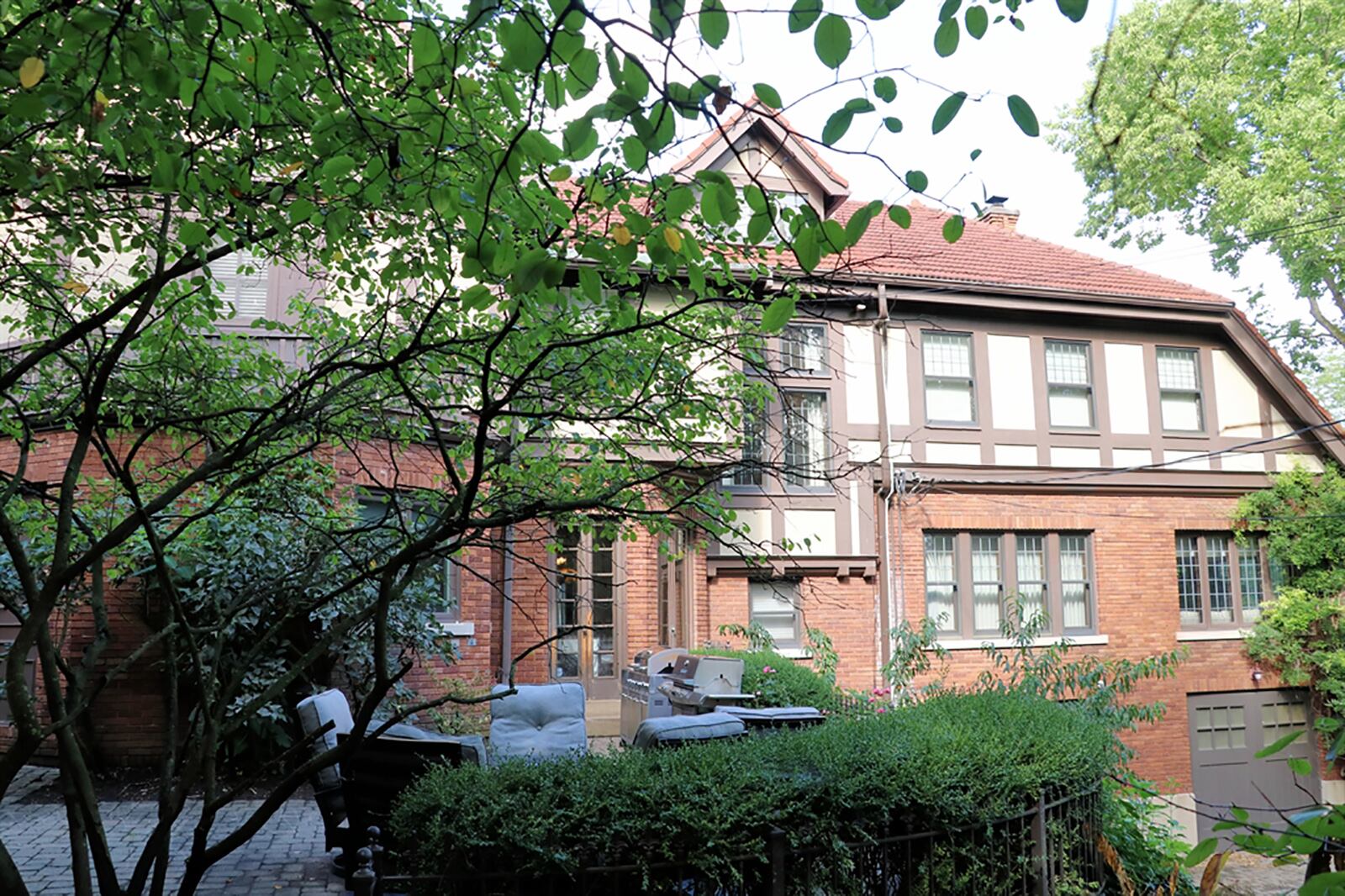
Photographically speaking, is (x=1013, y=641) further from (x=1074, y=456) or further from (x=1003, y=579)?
(x=1074, y=456)

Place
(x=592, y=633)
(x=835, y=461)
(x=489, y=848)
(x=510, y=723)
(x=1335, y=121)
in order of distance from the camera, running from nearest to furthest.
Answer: (x=489, y=848)
(x=510, y=723)
(x=592, y=633)
(x=835, y=461)
(x=1335, y=121)

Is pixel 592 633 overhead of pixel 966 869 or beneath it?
overhead

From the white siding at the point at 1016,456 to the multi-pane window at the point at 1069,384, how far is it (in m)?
0.80

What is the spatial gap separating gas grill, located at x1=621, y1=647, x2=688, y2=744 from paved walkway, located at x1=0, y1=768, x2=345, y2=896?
3809mm

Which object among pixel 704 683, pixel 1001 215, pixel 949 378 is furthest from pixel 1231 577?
pixel 704 683

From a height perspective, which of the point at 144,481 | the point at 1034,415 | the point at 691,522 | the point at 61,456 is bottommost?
the point at 691,522

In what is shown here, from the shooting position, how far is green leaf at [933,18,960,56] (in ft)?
7.89

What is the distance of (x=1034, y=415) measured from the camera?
1805cm

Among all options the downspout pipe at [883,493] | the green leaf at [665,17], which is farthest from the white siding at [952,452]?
the green leaf at [665,17]

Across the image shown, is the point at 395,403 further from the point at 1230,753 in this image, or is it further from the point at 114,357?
the point at 1230,753

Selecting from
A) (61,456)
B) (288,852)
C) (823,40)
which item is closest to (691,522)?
(823,40)

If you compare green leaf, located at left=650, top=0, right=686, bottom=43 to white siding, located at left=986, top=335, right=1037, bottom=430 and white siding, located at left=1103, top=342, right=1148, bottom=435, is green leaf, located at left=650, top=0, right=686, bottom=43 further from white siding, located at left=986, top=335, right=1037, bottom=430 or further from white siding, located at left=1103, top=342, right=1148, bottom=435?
white siding, located at left=1103, top=342, right=1148, bottom=435

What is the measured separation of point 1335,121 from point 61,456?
2150 centimetres

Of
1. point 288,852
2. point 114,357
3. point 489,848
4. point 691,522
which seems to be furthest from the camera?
point 288,852
